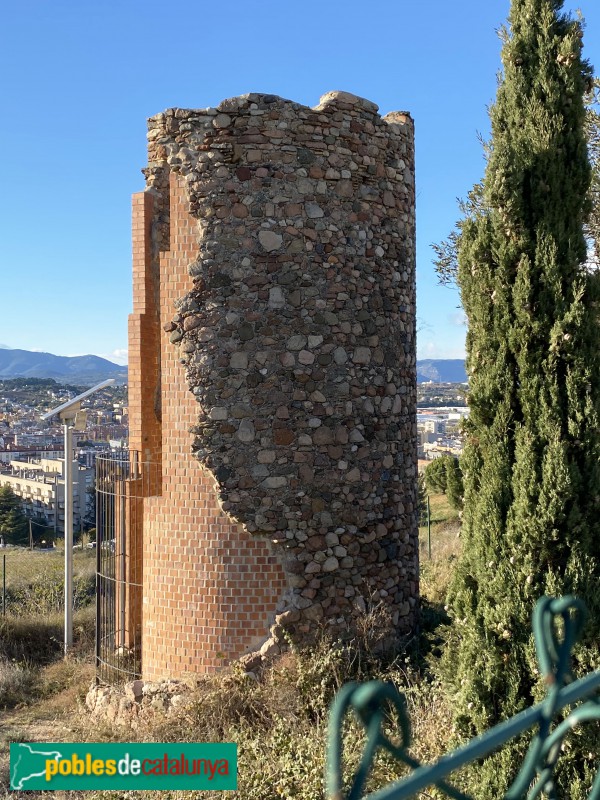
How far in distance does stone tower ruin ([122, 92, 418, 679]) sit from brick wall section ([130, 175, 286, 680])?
16mm

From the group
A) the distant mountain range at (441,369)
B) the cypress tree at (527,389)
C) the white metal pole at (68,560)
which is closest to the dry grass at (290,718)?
the cypress tree at (527,389)

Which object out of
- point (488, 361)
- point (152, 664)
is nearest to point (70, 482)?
point (152, 664)

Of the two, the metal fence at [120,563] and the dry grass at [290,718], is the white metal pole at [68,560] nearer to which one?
the metal fence at [120,563]

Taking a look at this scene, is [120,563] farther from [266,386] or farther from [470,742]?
[470,742]

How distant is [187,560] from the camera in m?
7.68

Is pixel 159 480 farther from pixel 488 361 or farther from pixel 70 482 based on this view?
pixel 488 361

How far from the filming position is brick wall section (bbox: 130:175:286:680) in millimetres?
7500

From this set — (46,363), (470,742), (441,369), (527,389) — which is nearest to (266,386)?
(527,389)

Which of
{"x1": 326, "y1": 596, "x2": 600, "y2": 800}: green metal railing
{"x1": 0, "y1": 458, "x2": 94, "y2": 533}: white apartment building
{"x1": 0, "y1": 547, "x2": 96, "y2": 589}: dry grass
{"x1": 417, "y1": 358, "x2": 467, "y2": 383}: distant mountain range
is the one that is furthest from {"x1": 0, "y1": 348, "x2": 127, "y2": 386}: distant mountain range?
{"x1": 326, "y1": 596, "x2": 600, "y2": 800}: green metal railing

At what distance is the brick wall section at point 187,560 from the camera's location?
7500 mm

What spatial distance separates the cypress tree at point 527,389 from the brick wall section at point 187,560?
7.67 ft

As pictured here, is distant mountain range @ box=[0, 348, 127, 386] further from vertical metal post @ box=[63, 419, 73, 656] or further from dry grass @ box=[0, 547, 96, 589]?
vertical metal post @ box=[63, 419, 73, 656]

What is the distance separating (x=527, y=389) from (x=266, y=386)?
284 cm

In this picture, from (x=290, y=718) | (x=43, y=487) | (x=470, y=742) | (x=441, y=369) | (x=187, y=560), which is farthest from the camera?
(x=441, y=369)
